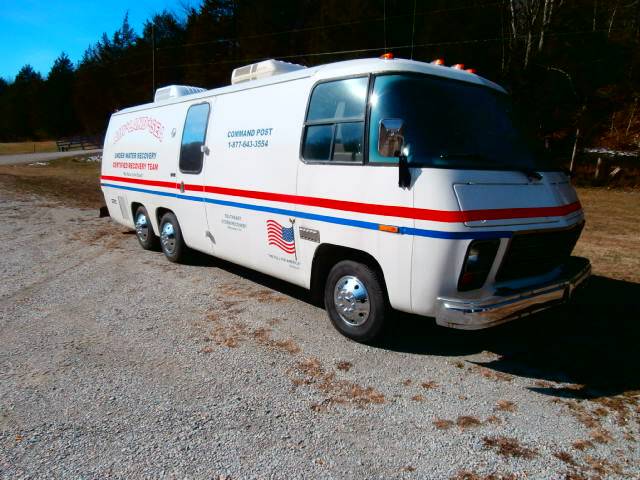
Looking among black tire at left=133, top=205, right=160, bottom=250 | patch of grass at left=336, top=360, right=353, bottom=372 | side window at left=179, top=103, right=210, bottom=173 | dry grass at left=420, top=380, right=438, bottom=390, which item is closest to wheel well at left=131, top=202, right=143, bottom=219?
black tire at left=133, top=205, right=160, bottom=250

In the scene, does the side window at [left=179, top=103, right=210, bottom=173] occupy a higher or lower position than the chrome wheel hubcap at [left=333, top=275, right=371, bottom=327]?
higher

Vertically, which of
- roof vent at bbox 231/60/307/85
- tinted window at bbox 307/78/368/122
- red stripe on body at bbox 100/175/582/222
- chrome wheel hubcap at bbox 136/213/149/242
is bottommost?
chrome wheel hubcap at bbox 136/213/149/242

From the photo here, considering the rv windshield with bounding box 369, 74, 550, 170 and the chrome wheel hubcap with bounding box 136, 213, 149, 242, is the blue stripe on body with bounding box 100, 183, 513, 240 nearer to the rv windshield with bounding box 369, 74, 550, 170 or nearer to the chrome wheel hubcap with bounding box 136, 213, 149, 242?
the rv windshield with bounding box 369, 74, 550, 170

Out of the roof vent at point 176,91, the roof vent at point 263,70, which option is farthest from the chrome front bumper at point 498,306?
the roof vent at point 176,91

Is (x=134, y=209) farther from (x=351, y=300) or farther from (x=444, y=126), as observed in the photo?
(x=444, y=126)

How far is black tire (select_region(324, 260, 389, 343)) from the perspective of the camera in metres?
4.15

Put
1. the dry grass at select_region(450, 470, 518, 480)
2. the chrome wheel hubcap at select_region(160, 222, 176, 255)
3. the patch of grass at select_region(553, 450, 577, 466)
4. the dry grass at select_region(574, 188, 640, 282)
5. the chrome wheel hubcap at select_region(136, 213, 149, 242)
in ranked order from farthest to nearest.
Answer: the chrome wheel hubcap at select_region(136, 213, 149, 242) → the chrome wheel hubcap at select_region(160, 222, 176, 255) → the dry grass at select_region(574, 188, 640, 282) → the patch of grass at select_region(553, 450, 577, 466) → the dry grass at select_region(450, 470, 518, 480)

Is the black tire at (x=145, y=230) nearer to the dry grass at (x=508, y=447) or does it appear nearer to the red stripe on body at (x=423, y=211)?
the red stripe on body at (x=423, y=211)

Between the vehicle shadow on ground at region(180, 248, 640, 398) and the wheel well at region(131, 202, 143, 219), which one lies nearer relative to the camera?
the vehicle shadow on ground at region(180, 248, 640, 398)

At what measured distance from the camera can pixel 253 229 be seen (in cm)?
541

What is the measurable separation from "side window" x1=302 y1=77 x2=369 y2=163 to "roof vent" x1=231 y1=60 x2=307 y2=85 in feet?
4.03

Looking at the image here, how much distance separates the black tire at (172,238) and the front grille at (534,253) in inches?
192

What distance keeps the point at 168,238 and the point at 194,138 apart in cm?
182

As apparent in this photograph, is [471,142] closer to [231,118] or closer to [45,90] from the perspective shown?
[231,118]
